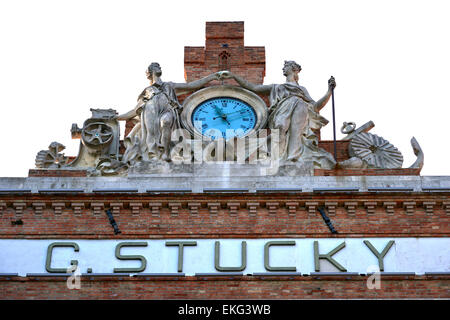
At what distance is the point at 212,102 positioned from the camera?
95.1 feet

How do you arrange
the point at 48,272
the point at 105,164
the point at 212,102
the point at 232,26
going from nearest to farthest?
the point at 48,272 → the point at 105,164 → the point at 212,102 → the point at 232,26

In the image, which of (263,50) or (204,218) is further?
(263,50)

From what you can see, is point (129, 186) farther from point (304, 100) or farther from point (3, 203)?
point (304, 100)

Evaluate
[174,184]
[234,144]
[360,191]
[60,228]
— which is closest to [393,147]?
[360,191]

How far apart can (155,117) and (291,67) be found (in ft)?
13.1

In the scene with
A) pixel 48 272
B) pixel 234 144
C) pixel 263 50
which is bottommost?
pixel 48 272

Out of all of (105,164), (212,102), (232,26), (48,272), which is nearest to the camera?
(48,272)

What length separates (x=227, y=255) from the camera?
83.3 feet

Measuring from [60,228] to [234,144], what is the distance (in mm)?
4872

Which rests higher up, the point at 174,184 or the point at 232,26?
the point at 232,26

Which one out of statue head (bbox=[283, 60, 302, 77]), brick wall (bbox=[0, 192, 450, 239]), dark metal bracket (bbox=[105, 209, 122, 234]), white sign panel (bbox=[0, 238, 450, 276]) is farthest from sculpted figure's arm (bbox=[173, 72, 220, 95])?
white sign panel (bbox=[0, 238, 450, 276])

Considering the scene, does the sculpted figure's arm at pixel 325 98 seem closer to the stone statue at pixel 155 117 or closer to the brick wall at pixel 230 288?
the stone statue at pixel 155 117

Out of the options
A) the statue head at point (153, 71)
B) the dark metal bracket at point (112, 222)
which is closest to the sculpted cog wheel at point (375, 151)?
the statue head at point (153, 71)

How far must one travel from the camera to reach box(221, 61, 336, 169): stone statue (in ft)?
89.9
